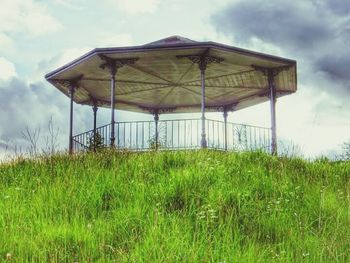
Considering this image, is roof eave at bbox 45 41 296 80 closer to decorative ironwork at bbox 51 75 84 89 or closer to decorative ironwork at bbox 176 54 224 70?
decorative ironwork at bbox 176 54 224 70

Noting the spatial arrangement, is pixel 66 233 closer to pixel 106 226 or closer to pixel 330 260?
pixel 106 226

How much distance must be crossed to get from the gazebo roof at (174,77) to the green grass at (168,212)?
7957mm

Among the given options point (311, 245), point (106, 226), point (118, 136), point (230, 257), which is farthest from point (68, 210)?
point (118, 136)

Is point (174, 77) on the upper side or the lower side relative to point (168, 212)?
upper

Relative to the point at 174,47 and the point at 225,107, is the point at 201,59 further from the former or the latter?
the point at 225,107

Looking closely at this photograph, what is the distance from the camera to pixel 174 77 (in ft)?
68.2

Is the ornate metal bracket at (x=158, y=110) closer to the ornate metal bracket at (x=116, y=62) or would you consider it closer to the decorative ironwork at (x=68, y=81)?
the decorative ironwork at (x=68, y=81)

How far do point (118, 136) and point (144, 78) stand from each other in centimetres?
265

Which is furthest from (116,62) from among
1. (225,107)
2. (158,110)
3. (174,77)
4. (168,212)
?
(168,212)

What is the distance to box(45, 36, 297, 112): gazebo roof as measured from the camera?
55.6 feet

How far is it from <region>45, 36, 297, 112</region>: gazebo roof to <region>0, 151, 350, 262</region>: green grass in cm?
796

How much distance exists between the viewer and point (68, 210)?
21.4ft

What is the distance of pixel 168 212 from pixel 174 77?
14722 mm

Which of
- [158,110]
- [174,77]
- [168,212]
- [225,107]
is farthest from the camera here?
[158,110]
